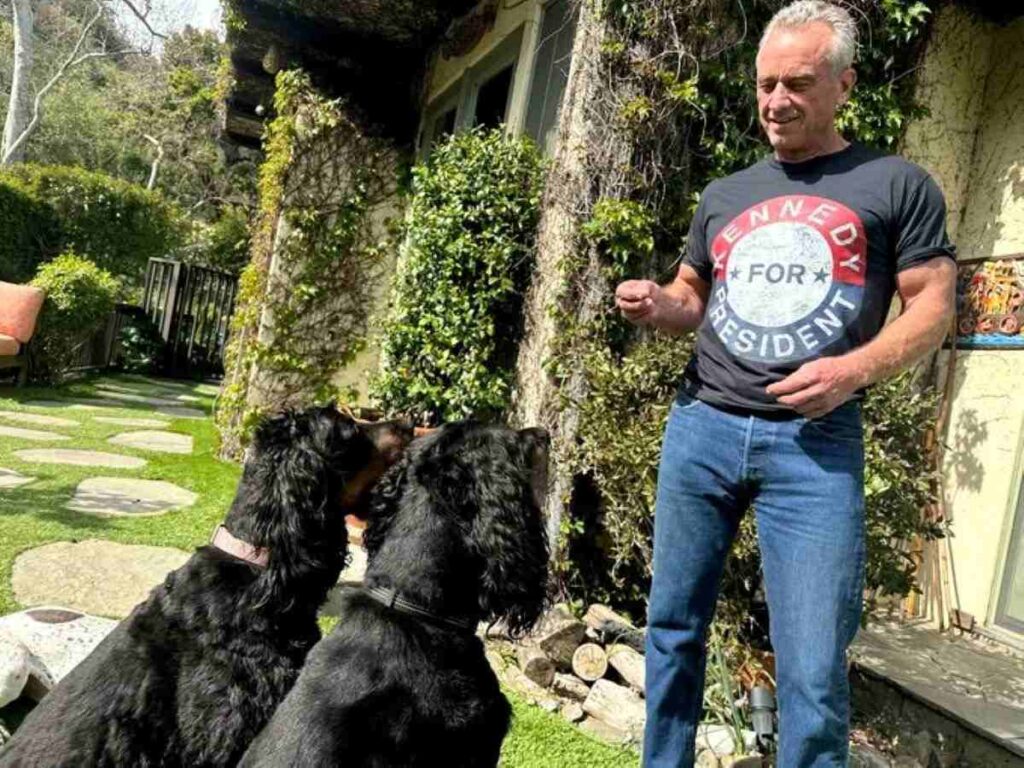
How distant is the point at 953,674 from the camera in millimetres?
3777

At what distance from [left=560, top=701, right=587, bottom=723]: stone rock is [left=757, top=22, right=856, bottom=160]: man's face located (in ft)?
7.81

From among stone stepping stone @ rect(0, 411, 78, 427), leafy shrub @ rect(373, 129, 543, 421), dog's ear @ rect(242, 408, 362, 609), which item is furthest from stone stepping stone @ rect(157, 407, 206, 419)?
dog's ear @ rect(242, 408, 362, 609)

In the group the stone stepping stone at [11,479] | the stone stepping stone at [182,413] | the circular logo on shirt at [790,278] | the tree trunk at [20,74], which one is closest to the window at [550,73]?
the circular logo on shirt at [790,278]

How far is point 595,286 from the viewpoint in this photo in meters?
4.27


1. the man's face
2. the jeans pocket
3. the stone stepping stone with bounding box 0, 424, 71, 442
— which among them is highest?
the man's face

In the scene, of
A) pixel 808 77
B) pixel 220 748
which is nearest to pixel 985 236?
pixel 808 77

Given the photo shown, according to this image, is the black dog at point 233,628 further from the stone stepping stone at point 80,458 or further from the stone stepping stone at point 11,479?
the stone stepping stone at point 80,458

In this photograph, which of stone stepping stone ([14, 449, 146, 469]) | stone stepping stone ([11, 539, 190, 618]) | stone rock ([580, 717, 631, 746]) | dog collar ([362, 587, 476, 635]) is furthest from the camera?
stone stepping stone ([14, 449, 146, 469])

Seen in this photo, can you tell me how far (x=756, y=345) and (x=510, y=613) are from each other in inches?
35.7

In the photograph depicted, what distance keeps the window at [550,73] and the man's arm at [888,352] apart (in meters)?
3.76

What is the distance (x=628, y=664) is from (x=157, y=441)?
528 centimetres

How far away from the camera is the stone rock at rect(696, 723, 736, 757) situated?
9.63 feet

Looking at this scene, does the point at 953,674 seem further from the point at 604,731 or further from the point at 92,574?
the point at 92,574

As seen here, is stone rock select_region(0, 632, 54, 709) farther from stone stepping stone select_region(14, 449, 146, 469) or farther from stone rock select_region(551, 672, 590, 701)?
stone stepping stone select_region(14, 449, 146, 469)
